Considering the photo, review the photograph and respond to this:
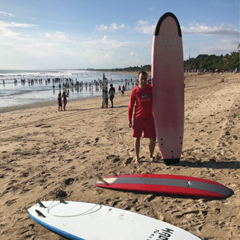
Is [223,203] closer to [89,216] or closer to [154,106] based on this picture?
[89,216]

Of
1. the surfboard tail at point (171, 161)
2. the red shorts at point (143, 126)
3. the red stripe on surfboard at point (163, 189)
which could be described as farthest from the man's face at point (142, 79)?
the red stripe on surfboard at point (163, 189)

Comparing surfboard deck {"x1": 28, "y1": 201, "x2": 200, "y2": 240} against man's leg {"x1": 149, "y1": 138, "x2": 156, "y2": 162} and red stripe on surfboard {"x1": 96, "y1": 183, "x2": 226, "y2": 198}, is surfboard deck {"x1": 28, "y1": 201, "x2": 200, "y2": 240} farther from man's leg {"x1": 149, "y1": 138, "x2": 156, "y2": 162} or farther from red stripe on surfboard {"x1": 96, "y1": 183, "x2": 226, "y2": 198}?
man's leg {"x1": 149, "y1": 138, "x2": 156, "y2": 162}

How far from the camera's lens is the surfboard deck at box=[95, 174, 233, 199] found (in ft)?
10.5

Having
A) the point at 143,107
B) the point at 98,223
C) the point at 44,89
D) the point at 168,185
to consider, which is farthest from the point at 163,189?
the point at 44,89

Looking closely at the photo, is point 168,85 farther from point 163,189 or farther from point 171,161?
point 163,189

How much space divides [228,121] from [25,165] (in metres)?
5.96

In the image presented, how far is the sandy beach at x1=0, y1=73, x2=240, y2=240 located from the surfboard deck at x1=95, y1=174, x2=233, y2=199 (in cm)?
9

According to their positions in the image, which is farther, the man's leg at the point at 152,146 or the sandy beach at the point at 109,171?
the man's leg at the point at 152,146

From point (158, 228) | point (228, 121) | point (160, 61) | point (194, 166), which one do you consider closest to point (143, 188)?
point (158, 228)

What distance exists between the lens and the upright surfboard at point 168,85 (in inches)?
171

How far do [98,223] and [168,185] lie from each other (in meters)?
1.23

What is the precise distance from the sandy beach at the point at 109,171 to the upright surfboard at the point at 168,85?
435 millimetres

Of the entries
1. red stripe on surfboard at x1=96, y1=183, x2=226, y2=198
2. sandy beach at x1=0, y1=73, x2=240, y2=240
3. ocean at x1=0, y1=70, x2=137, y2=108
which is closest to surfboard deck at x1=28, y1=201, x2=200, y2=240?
sandy beach at x1=0, y1=73, x2=240, y2=240

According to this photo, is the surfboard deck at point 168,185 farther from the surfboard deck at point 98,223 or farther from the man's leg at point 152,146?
the man's leg at point 152,146
